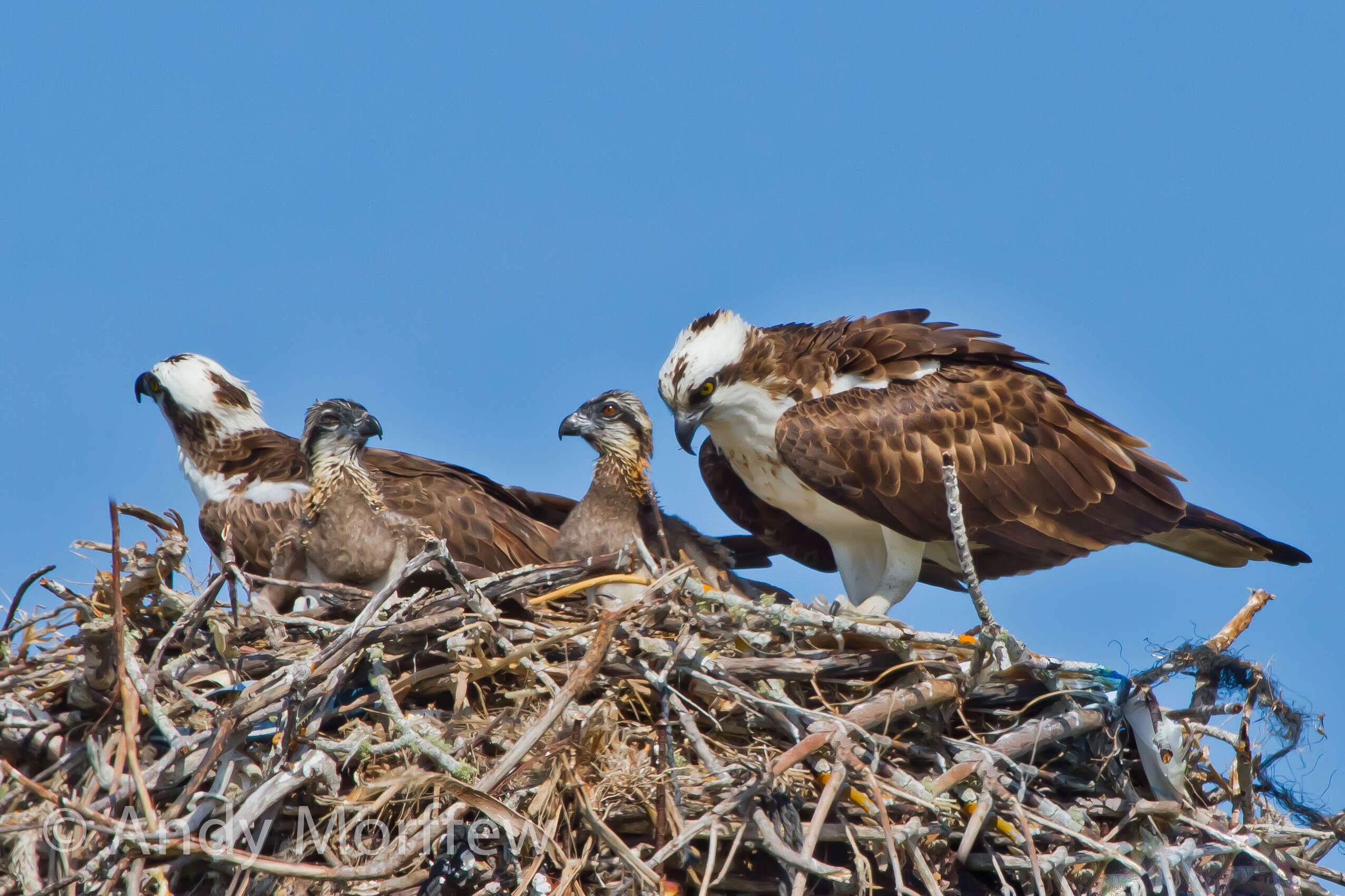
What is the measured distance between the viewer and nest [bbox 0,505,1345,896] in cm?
509

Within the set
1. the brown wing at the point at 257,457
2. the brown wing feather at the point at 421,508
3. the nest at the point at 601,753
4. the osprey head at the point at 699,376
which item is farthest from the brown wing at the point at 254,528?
the osprey head at the point at 699,376

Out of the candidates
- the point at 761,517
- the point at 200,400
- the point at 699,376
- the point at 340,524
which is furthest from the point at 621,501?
the point at 200,400

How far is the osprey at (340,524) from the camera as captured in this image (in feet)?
22.9

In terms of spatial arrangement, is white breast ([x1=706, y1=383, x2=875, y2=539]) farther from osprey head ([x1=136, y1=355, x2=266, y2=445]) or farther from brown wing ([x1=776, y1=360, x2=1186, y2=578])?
osprey head ([x1=136, y1=355, x2=266, y2=445])

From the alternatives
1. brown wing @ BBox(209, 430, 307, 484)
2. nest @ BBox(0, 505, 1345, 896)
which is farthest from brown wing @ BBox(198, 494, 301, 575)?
nest @ BBox(0, 505, 1345, 896)

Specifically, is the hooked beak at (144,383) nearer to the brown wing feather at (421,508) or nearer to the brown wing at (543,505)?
the brown wing feather at (421,508)

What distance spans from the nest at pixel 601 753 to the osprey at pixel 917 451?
4.07 feet

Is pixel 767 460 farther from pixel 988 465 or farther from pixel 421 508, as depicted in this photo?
pixel 421 508

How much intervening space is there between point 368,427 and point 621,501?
4.63 feet

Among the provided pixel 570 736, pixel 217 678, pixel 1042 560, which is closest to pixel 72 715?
pixel 217 678

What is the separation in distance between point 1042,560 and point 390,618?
384cm

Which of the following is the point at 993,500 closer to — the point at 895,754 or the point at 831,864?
the point at 895,754

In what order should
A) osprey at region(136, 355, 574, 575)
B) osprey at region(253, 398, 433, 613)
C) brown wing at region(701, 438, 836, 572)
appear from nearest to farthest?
osprey at region(253, 398, 433, 613) < osprey at region(136, 355, 574, 575) < brown wing at region(701, 438, 836, 572)

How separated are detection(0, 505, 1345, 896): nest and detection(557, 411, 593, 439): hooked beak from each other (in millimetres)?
1429
